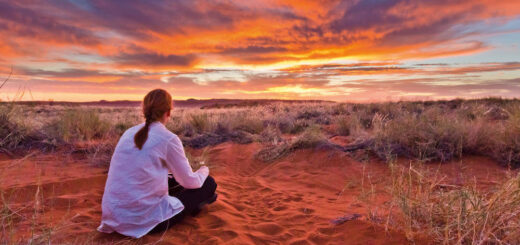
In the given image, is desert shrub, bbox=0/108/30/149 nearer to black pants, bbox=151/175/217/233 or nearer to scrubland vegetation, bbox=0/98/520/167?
scrubland vegetation, bbox=0/98/520/167

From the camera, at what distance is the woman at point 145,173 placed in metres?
3.24

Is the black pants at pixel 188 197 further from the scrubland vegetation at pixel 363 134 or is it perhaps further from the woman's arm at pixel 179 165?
the scrubland vegetation at pixel 363 134

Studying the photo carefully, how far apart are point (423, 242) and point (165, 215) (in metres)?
2.60

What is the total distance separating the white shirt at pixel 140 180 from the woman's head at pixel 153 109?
5 cm

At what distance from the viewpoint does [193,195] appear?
156 inches

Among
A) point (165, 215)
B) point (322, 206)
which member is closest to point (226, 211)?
point (165, 215)

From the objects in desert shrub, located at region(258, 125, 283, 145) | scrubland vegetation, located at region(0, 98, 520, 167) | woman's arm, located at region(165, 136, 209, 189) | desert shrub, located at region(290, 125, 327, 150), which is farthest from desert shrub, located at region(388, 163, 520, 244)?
desert shrub, located at region(258, 125, 283, 145)

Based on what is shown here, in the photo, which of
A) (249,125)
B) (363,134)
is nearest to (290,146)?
(363,134)

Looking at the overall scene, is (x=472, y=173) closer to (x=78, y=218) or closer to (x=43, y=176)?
(x=78, y=218)

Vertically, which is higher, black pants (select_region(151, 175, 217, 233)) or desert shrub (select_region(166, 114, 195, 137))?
desert shrub (select_region(166, 114, 195, 137))

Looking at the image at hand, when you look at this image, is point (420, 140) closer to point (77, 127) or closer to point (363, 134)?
point (363, 134)

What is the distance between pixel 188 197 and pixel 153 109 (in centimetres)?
123

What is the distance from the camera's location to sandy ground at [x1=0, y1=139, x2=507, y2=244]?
11.1 ft

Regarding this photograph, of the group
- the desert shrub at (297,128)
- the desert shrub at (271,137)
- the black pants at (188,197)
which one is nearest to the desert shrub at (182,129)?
the desert shrub at (271,137)
